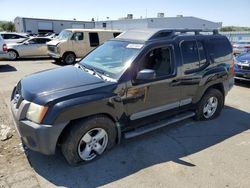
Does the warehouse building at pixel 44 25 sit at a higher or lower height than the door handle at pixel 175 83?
higher

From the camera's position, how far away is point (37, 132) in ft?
10.3

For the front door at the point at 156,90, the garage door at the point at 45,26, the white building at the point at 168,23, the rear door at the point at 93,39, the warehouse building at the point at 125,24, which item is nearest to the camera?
the front door at the point at 156,90

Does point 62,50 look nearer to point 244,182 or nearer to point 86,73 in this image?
point 86,73

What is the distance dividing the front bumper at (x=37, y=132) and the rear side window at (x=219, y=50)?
347 cm

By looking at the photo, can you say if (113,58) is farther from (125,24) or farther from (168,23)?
(125,24)

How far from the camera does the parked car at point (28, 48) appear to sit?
1480 cm

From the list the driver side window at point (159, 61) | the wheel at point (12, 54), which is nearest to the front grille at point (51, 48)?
the wheel at point (12, 54)

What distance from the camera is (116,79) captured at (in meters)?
3.72

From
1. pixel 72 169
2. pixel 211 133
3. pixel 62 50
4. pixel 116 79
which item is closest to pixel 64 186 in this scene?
pixel 72 169

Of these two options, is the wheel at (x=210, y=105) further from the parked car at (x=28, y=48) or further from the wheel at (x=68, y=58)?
the parked car at (x=28, y=48)

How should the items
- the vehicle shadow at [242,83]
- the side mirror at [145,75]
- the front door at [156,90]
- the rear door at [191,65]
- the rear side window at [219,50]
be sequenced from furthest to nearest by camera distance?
the vehicle shadow at [242,83] < the rear side window at [219,50] < the rear door at [191,65] < the front door at [156,90] < the side mirror at [145,75]

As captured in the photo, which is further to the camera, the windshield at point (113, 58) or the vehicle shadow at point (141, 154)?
the windshield at point (113, 58)

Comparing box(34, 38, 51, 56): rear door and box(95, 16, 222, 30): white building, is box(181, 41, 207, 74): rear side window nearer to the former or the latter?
box(34, 38, 51, 56): rear door

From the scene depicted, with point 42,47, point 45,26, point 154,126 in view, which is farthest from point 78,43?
point 45,26
